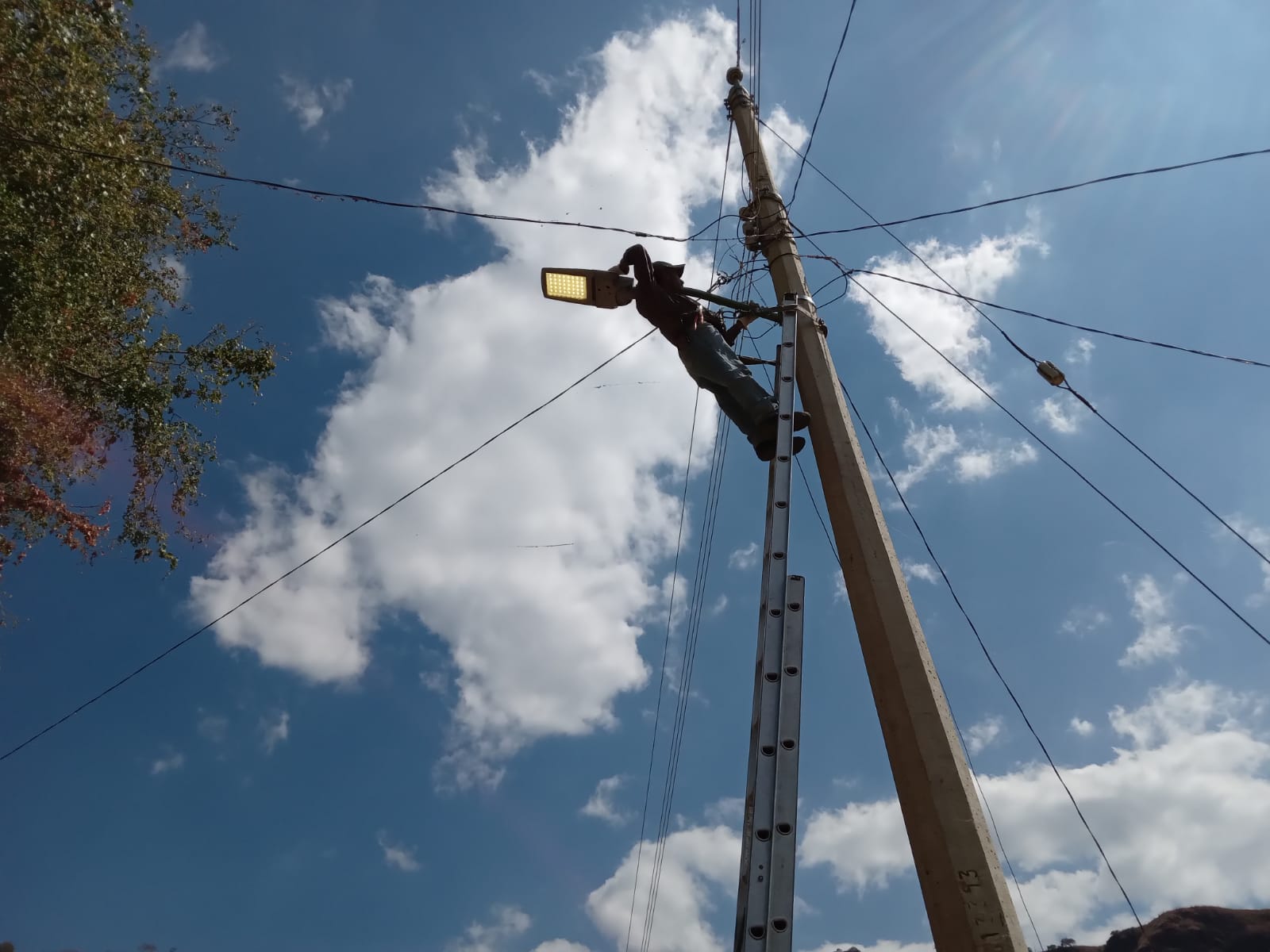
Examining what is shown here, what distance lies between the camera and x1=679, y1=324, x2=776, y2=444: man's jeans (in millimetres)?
4980

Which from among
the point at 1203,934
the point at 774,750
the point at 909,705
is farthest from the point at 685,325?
the point at 1203,934

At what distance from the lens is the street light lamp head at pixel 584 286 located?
5.50 m

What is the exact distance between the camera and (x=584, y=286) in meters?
5.54

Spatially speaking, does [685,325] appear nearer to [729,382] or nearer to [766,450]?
[729,382]

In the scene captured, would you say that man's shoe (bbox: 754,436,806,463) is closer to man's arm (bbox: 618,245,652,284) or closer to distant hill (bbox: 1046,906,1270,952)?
man's arm (bbox: 618,245,652,284)

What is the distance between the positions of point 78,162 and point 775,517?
7.06 meters

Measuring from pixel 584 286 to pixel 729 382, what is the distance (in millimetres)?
1212

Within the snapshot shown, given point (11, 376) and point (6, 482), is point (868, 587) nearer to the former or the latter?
point (11, 376)

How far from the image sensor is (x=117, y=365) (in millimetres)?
8750

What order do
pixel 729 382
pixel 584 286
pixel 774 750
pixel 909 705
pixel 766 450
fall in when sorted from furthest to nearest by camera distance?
pixel 584 286
pixel 729 382
pixel 766 450
pixel 909 705
pixel 774 750

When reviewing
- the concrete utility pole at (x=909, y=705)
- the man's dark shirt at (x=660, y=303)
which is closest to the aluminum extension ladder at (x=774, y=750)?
the concrete utility pole at (x=909, y=705)

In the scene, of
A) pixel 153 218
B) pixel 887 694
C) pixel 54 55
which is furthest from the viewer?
pixel 153 218

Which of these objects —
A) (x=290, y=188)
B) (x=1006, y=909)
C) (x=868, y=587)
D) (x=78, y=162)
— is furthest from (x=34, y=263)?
(x=1006, y=909)

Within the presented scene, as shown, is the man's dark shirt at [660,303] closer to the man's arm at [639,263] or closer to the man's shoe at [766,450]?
the man's arm at [639,263]
